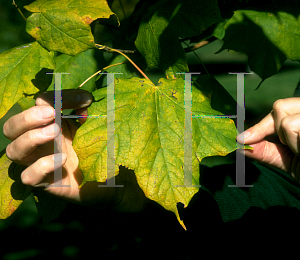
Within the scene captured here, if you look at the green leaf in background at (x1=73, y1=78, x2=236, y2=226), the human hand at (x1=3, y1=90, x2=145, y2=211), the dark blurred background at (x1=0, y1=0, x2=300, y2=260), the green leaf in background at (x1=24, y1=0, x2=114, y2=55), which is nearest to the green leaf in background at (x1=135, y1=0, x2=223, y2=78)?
the green leaf in background at (x1=73, y1=78, x2=236, y2=226)

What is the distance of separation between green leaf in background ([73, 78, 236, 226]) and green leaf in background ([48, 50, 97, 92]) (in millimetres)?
439

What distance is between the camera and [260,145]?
104 cm

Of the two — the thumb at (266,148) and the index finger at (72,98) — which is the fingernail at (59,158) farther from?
the thumb at (266,148)

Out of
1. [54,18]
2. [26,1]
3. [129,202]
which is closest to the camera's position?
[54,18]

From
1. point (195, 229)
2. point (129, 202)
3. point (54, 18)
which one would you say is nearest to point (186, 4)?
point (54, 18)

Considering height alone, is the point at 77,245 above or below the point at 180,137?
below

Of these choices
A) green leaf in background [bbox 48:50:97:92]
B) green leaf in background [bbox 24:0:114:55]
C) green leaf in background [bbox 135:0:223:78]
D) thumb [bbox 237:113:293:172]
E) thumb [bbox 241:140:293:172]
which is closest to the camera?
green leaf in background [bbox 24:0:114:55]

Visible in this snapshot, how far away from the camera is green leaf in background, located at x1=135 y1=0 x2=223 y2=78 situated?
0.85 metres

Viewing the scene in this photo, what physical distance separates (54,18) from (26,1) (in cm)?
57

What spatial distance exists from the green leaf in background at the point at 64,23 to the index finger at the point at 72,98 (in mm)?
167

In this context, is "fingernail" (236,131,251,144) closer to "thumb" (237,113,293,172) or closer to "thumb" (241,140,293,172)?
"thumb" (237,113,293,172)

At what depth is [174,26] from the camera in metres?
0.86

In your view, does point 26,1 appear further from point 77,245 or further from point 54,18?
point 77,245

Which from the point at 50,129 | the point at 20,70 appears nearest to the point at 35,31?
the point at 20,70
